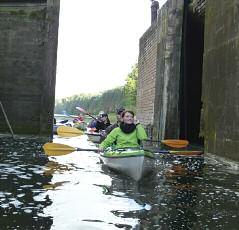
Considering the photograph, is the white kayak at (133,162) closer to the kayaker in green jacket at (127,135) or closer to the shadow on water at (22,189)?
the kayaker in green jacket at (127,135)

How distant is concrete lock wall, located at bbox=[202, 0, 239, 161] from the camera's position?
12688 mm

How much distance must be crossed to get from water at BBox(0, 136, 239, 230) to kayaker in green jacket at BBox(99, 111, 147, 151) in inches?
29.2

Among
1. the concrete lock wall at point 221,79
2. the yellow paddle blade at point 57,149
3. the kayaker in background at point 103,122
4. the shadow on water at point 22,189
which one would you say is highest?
the concrete lock wall at point 221,79

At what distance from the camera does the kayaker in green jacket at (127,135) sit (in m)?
11.2

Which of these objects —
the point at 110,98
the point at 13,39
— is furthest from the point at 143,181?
the point at 110,98

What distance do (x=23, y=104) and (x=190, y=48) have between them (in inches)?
310

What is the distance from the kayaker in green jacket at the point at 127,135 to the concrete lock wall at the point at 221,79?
2687mm

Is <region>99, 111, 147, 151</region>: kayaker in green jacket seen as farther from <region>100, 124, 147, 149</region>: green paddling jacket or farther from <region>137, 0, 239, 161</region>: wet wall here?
<region>137, 0, 239, 161</region>: wet wall

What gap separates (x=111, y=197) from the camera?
26.8 ft

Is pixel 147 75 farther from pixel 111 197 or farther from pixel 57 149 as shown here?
pixel 111 197

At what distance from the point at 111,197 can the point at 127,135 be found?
3341mm

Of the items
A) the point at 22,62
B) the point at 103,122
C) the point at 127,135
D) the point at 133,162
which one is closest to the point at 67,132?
the point at 103,122

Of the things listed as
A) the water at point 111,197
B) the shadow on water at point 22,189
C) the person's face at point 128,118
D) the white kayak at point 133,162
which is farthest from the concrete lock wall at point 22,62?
the white kayak at point 133,162

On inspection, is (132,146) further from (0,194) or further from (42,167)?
(0,194)
